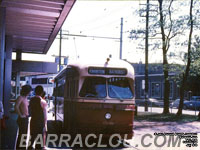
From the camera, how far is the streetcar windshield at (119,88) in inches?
436

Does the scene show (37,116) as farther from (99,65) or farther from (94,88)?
(99,65)

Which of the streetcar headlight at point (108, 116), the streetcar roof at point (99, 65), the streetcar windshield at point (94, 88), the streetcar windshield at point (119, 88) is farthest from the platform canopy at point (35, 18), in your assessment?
the streetcar headlight at point (108, 116)

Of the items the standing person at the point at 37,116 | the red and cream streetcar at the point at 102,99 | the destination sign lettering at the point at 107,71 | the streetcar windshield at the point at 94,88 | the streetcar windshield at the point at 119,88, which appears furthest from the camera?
the destination sign lettering at the point at 107,71

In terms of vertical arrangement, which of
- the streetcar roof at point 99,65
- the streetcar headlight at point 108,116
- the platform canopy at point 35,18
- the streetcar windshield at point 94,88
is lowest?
the streetcar headlight at point 108,116

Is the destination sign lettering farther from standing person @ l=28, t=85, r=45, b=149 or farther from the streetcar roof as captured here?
standing person @ l=28, t=85, r=45, b=149

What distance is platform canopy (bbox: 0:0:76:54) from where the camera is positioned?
1265 cm

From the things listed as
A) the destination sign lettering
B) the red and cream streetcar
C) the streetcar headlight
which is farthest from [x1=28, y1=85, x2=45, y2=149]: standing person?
the destination sign lettering

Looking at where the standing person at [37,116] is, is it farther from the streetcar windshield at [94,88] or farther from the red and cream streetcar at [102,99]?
the streetcar windshield at [94,88]

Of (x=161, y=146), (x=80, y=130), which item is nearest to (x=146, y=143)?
(x=161, y=146)

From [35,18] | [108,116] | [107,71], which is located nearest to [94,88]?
[107,71]

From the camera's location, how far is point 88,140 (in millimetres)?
11766

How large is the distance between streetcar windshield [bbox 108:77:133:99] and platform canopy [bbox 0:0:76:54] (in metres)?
3.16

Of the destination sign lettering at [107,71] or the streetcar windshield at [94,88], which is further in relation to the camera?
the destination sign lettering at [107,71]

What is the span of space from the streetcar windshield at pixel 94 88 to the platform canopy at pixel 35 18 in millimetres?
2879
